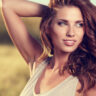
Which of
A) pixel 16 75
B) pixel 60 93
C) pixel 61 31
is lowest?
pixel 16 75

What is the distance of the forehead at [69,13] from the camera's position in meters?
1.14

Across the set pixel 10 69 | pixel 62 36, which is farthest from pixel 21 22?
pixel 10 69

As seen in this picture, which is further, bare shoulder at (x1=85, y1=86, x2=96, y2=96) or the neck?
the neck

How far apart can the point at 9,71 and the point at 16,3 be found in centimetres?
37

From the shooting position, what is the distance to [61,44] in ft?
3.90

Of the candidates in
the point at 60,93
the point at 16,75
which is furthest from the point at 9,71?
the point at 60,93

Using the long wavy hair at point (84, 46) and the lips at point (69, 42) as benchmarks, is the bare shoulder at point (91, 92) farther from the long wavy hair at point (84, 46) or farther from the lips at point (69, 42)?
the lips at point (69, 42)

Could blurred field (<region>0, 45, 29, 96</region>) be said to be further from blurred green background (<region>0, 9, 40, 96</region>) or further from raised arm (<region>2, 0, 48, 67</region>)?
raised arm (<region>2, 0, 48, 67</region>)

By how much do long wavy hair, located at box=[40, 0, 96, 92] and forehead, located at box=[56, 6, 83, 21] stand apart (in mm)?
10

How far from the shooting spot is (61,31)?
1.18 metres

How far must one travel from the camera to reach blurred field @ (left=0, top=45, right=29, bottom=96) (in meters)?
1.50

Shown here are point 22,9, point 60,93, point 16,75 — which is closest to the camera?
point 60,93

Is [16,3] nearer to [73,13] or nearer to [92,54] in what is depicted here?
[73,13]

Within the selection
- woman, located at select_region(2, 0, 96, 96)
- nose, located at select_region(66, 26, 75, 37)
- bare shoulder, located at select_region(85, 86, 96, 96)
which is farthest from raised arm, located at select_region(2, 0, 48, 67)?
bare shoulder, located at select_region(85, 86, 96, 96)
